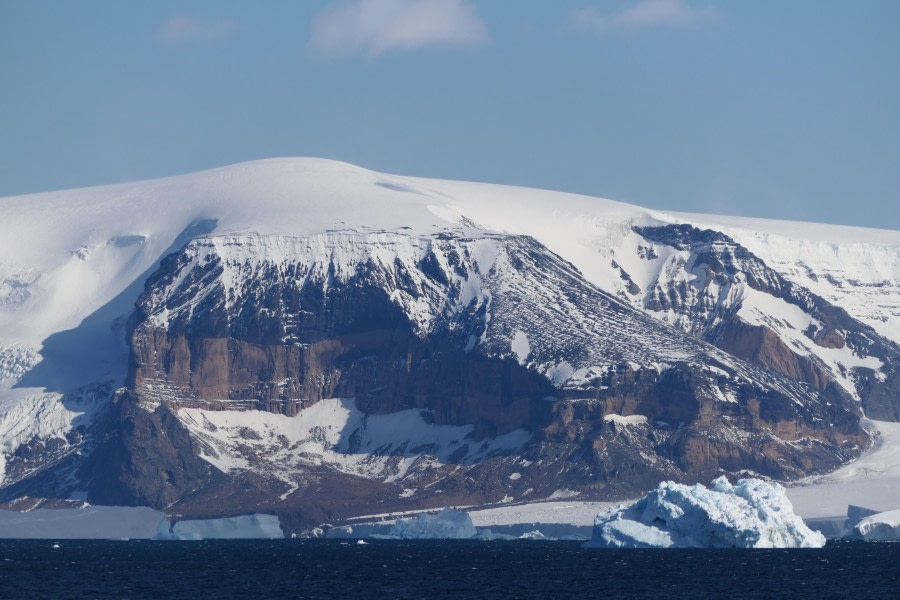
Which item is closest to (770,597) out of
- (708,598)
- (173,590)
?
(708,598)

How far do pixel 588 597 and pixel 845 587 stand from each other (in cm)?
2604

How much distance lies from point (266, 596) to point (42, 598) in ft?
64.3

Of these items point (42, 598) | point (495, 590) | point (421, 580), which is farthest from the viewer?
point (421, 580)

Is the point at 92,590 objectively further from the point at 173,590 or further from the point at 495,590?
the point at 495,590

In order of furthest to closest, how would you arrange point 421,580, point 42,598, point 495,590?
point 421,580 < point 495,590 < point 42,598

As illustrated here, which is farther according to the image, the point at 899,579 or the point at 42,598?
the point at 899,579

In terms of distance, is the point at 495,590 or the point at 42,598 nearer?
the point at 42,598

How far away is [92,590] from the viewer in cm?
18225

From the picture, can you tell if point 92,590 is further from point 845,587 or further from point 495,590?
point 845,587

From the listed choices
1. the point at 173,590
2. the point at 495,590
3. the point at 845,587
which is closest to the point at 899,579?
the point at 845,587

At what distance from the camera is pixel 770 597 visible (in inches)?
6905

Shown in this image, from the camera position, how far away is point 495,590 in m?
184

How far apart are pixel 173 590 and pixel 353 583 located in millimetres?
19191

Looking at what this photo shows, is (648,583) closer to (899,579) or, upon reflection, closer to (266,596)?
(899,579)
